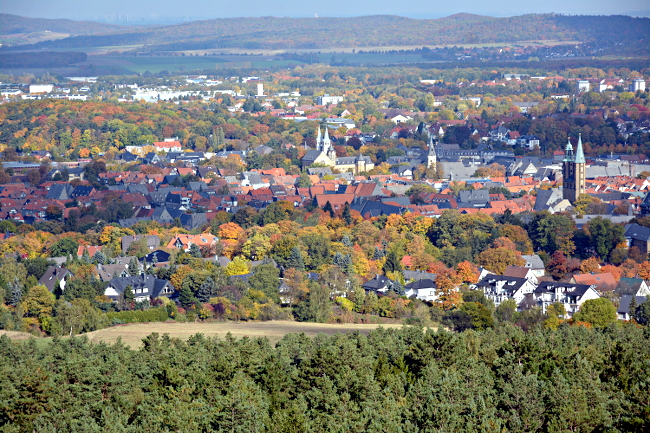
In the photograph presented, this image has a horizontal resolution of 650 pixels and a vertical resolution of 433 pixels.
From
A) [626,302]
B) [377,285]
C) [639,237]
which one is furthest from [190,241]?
[626,302]

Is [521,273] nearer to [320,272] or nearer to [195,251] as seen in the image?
[320,272]

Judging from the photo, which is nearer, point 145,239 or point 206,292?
point 206,292

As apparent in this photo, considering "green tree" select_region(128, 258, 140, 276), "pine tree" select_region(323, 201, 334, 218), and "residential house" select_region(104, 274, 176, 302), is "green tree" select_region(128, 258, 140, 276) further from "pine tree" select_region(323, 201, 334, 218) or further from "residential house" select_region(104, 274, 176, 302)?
"pine tree" select_region(323, 201, 334, 218)

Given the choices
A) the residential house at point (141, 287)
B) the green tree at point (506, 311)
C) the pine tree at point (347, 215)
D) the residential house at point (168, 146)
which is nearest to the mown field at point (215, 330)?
the green tree at point (506, 311)

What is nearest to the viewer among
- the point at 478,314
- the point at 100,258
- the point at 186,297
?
the point at 478,314

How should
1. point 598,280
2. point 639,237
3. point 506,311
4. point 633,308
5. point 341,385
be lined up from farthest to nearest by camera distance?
point 639,237 < point 598,280 < point 633,308 < point 506,311 < point 341,385

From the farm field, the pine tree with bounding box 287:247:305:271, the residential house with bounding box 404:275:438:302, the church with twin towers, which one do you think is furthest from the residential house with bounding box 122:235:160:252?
the farm field

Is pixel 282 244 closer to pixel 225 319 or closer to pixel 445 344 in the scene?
pixel 225 319
